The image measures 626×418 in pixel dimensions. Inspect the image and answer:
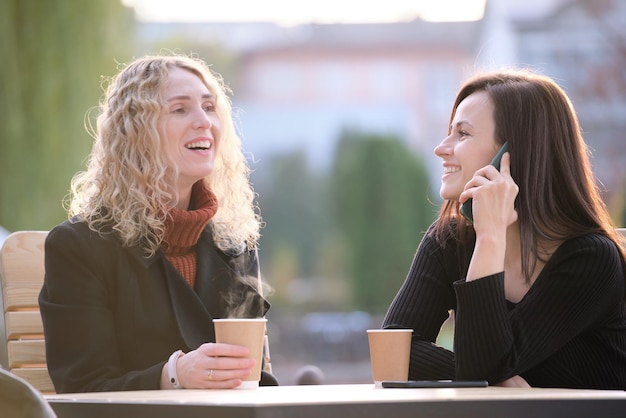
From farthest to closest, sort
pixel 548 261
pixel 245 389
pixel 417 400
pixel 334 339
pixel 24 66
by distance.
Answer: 1. pixel 334 339
2. pixel 24 66
3. pixel 548 261
4. pixel 245 389
5. pixel 417 400

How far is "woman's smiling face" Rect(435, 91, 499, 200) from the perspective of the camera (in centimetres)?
232

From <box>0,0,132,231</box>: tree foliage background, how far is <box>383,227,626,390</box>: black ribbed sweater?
4322mm

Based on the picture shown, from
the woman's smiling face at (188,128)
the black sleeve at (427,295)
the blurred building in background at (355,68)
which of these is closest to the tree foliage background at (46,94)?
the woman's smiling face at (188,128)

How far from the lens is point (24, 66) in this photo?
6430mm

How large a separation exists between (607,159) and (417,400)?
67.8 feet

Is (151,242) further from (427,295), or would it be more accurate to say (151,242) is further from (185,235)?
(427,295)

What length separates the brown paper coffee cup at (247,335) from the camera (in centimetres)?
180

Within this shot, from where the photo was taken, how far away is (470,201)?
7.25ft

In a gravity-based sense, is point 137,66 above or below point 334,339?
above

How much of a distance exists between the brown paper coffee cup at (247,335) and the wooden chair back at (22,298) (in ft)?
2.86

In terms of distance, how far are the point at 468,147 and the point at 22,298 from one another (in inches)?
47.4

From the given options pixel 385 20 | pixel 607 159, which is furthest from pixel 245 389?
pixel 385 20

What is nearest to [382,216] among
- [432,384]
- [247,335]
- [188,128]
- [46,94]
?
[46,94]

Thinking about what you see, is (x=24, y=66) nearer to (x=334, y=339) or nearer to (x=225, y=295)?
(x=225, y=295)
